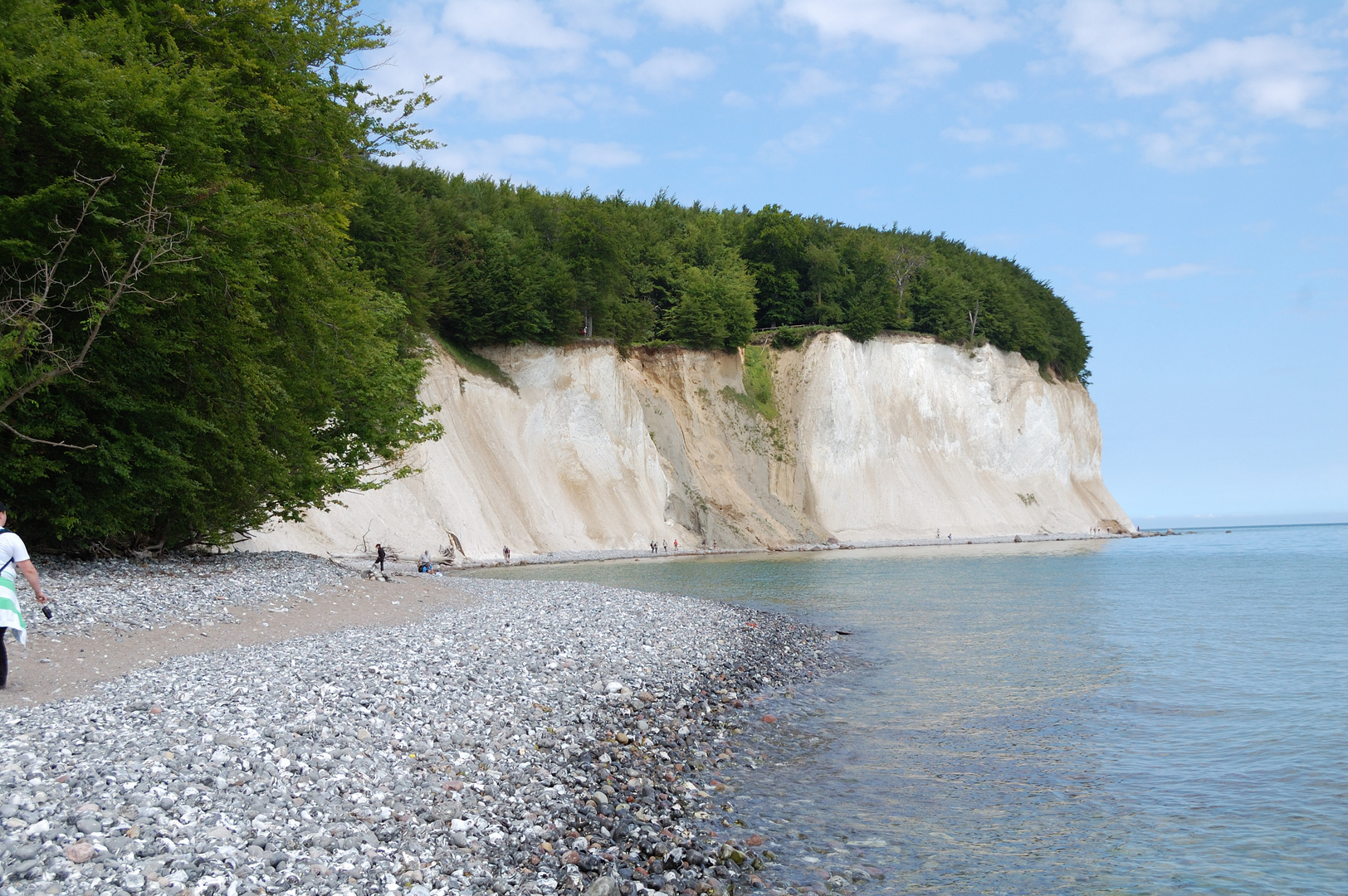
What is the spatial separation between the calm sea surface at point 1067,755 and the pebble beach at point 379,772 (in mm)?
901

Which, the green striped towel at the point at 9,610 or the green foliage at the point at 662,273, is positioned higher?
the green foliage at the point at 662,273

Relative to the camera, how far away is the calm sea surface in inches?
298

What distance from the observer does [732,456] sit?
58.0m

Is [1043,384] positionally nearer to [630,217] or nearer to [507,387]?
[630,217]

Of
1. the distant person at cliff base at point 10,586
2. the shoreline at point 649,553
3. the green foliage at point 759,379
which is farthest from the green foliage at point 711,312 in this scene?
the distant person at cliff base at point 10,586

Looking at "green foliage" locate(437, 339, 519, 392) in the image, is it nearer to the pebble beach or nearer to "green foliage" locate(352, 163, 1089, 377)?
"green foliage" locate(352, 163, 1089, 377)

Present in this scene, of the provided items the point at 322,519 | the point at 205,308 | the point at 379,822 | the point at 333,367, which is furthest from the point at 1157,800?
the point at 322,519

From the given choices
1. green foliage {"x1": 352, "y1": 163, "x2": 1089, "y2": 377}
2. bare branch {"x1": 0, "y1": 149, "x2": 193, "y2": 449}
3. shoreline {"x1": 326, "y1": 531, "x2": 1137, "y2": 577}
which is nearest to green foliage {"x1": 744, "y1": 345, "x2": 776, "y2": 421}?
green foliage {"x1": 352, "y1": 163, "x2": 1089, "y2": 377}

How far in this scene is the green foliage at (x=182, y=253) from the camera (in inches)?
516

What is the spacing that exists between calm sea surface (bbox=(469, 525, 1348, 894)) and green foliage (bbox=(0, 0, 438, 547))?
11.7 m

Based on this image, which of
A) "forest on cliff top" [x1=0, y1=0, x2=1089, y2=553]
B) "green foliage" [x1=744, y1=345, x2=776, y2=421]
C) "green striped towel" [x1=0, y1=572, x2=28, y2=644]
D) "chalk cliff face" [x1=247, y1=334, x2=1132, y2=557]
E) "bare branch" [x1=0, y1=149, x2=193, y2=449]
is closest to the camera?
"green striped towel" [x1=0, y1=572, x2=28, y2=644]

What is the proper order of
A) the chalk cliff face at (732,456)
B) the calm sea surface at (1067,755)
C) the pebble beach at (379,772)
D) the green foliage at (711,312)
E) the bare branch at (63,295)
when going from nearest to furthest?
1. the pebble beach at (379,772)
2. the calm sea surface at (1067,755)
3. the bare branch at (63,295)
4. the chalk cliff face at (732,456)
5. the green foliage at (711,312)

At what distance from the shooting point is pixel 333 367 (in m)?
20.1

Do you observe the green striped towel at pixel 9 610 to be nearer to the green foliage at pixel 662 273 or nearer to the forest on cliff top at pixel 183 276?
the forest on cliff top at pixel 183 276
